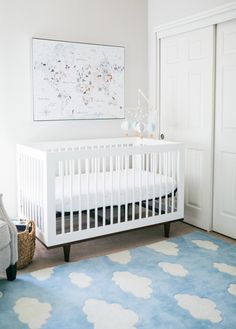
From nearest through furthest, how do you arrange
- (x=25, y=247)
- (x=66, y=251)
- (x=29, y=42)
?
1. (x=25, y=247)
2. (x=66, y=251)
3. (x=29, y=42)

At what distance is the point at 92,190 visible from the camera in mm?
3096

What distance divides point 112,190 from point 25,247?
2.65 ft

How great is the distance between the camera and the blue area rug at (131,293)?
2137mm

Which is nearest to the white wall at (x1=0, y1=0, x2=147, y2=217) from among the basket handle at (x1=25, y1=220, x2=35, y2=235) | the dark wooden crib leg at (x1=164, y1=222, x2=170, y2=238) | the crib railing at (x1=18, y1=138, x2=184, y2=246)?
the crib railing at (x1=18, y1=138, x2=184, y2=246)

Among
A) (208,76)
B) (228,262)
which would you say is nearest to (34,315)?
(228,262)

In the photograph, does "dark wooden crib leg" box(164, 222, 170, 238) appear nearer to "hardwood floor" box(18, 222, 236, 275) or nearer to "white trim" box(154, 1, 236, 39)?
"hardwood floor" box(18, 222, 236, 275)

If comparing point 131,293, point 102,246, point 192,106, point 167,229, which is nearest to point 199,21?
point 192,106

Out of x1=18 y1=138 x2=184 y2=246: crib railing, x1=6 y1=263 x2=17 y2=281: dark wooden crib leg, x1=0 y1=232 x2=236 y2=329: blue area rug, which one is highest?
x1=18 y1=138 x2=184 y2=246: crib railing

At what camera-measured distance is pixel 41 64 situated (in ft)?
11.7

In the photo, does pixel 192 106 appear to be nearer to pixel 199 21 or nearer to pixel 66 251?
pixel 199 21

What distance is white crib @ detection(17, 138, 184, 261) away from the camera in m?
2.88

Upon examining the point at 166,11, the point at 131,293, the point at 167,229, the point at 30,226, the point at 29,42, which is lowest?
the point at 131,293

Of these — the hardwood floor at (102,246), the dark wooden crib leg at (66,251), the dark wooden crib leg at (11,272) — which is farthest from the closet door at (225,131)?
the dark wooden crib leg at (11,272)

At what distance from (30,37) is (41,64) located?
250 mm
